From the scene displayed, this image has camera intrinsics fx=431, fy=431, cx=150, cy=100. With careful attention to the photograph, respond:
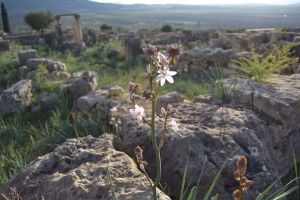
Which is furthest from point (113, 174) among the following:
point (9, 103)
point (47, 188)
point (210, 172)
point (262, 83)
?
point (9, 103)

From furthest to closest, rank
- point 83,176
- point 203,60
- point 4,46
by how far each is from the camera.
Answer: point 4,46
point 203,60
point 83,176

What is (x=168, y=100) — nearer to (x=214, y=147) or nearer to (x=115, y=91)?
(x=115, y=91)

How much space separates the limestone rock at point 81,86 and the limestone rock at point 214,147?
4.10m

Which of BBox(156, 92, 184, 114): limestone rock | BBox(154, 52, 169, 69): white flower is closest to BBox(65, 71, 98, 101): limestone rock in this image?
BBox(156, 92, 184, 114): limestone rock

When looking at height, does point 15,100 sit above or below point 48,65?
above

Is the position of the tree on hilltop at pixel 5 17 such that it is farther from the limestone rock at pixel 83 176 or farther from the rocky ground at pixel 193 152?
the limestone rock at pixel 83 176

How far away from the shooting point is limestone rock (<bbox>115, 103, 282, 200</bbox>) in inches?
130

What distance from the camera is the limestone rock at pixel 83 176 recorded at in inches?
115

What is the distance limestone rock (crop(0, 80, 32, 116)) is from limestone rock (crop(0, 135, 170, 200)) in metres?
4.41

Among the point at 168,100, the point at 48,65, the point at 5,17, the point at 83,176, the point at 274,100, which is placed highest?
the point at 274,100

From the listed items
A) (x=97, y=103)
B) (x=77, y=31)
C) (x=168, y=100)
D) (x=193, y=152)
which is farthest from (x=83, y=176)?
(x=77, y=31)

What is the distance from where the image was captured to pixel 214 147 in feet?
11.6

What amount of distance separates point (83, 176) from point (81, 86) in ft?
16.8

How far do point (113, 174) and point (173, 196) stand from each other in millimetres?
575
